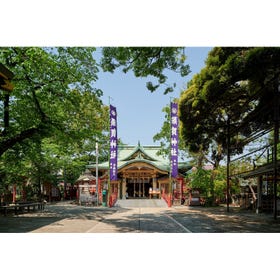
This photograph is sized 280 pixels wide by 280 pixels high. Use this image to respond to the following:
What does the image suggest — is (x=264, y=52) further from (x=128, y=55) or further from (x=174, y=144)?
(x=174, y=144)

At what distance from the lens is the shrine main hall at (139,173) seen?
62.6 ft

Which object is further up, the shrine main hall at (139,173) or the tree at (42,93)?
the tree at (42,93)

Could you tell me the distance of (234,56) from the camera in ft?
22.7

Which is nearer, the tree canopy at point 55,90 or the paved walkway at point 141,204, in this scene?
the tree canopy at point 55,90

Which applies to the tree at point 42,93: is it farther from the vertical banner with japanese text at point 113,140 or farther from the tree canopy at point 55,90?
the vertical banner with japanese text at point 113,140

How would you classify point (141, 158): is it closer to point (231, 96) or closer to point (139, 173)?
point (139, 173)

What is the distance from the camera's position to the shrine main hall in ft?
62.6

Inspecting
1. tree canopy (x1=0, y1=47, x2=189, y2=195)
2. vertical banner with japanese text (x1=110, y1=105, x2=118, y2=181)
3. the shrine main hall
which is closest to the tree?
tree canopy (x1=0, y1=47, x2=189, y2=195)

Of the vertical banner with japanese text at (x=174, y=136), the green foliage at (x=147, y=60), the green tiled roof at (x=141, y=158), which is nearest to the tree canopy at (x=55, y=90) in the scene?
the green foliage at (x=147, y=60)

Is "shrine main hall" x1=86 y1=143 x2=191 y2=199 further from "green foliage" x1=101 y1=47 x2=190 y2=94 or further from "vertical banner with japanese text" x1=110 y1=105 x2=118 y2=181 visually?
"green foliage" x1=101 y1=47 x2=190 y2=94

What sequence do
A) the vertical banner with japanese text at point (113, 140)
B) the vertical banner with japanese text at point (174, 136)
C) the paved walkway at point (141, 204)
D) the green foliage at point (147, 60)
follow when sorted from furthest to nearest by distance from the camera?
the paved walkway at point (141, 204), the vertical banner with japanese text at point (174, 136), the vertical banner with japanese text at point (113, 140), the green foliage at point (147, 60)

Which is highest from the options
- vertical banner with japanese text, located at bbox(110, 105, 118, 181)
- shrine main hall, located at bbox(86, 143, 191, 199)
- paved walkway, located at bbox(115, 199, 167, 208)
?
vertical banner with japanese text, located at bbox(110, 105, 118, 181)

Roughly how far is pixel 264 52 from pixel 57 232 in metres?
5.83

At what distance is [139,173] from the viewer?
65.5 feet
